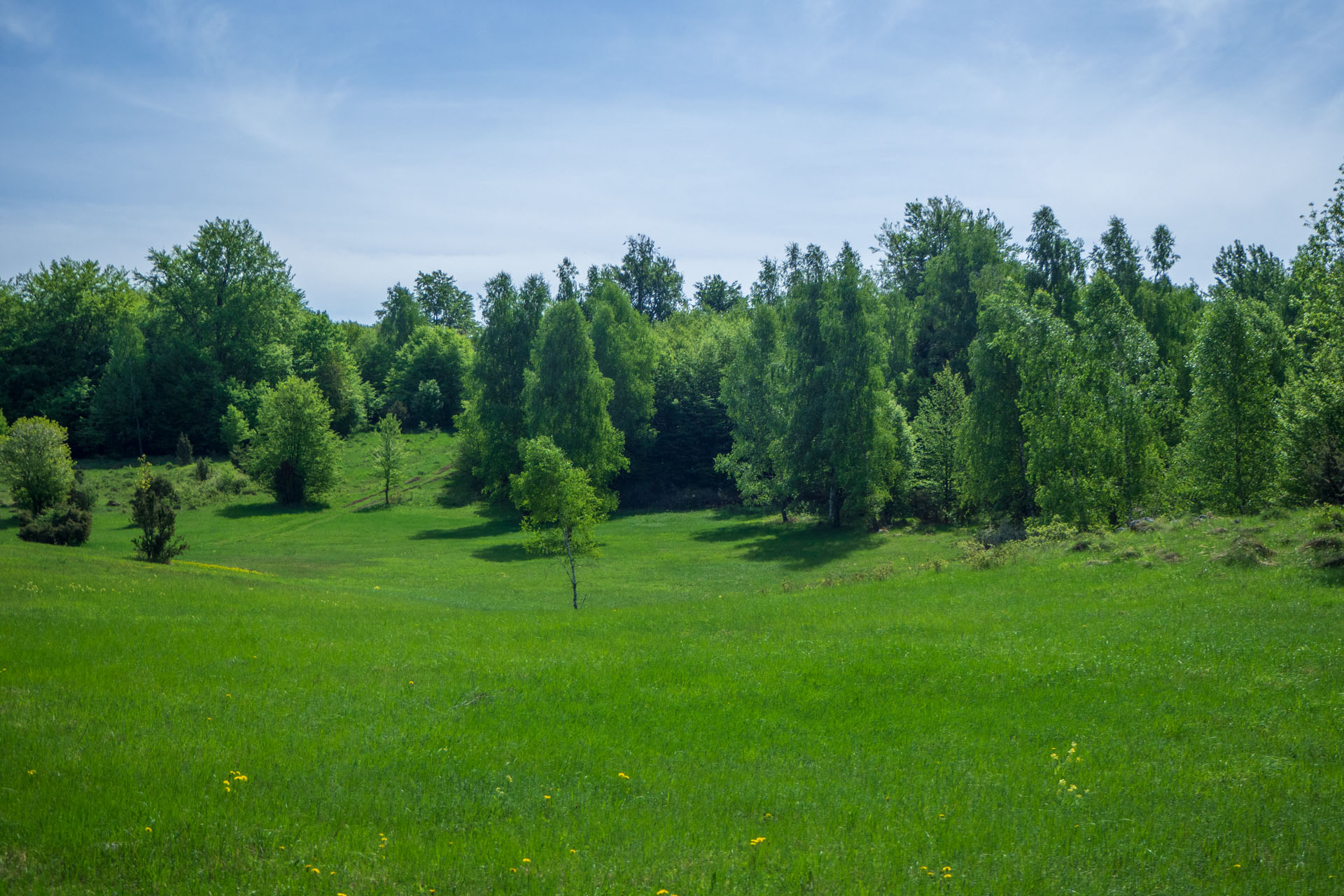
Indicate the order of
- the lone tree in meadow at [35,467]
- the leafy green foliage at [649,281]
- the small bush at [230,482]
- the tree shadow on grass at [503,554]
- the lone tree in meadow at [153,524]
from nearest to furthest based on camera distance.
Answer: the lone tree in meadow at [153,524] < the lone tree in meadow at [35,467] < the tree shadow on grass at [503,554] < the small bush at [230,482] < the leafy green foliage at [649,281]

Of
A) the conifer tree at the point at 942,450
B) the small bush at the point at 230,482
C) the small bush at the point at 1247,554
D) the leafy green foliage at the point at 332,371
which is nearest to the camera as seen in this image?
the small bush at the point at 1247,554

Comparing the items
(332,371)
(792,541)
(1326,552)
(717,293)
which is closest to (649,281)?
(717,293)

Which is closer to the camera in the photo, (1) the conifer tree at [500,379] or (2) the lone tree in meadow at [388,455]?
(1) the conifer tree at [500,379]

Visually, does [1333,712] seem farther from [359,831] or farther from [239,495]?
[239,495]

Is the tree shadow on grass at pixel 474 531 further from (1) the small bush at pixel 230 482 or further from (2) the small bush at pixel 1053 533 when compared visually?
(2) the small bush at pixel 1053 533

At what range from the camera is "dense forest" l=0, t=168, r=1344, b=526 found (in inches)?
1435

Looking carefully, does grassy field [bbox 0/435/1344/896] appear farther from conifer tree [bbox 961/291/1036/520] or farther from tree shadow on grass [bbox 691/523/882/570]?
conifer tree [bbox 961/291/1036/520]

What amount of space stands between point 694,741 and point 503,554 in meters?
39.9

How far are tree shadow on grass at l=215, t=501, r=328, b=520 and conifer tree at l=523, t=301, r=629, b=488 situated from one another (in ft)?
64.6

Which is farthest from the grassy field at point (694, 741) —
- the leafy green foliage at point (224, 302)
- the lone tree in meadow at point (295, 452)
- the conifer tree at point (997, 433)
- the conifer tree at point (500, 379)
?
the leafy green foliage at point (224, 302)

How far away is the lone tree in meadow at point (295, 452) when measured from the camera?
67812mm

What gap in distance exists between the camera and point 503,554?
49.8 m

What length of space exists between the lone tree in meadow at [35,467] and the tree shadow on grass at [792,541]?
3827cm

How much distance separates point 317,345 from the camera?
321 feet
